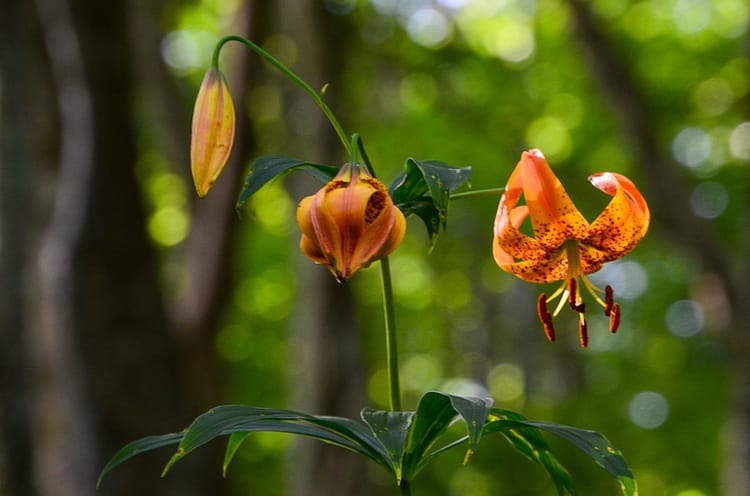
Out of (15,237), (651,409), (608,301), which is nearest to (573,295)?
(608,301)

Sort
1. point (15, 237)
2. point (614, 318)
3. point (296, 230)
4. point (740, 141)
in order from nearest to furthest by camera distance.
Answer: point (614, 318) → point (15, 237) → point (296, 230) → point (740, 141)

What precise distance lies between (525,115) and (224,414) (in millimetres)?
7002

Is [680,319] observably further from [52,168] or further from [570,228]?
[570,228]

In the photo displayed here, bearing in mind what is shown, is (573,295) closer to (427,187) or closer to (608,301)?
(608,301)

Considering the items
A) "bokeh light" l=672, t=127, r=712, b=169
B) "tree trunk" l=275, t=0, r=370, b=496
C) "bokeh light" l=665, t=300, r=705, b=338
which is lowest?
"bokeh light" l=665, t=300, r=705, b=338

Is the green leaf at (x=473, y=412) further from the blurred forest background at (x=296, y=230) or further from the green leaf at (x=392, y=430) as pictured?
the blurred forest background at (x=296, y=230)

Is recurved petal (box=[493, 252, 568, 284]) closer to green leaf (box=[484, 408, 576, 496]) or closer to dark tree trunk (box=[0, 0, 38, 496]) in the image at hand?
green leaf (box=[484, 408, 576, 496])

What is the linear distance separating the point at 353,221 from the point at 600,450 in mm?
303

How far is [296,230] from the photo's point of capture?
6.21m

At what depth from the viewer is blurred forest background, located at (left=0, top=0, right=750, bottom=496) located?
3650mm

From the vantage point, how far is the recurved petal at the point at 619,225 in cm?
105

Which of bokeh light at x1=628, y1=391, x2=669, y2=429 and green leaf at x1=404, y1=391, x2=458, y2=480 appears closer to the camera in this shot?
green leaf at x1=404, y1=391, x2=458, y2=480

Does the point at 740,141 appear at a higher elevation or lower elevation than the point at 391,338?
higher

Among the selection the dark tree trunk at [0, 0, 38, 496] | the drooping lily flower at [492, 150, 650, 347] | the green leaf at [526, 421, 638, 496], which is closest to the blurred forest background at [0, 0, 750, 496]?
the dark tree trunk at [0, 0, 38, 496]
